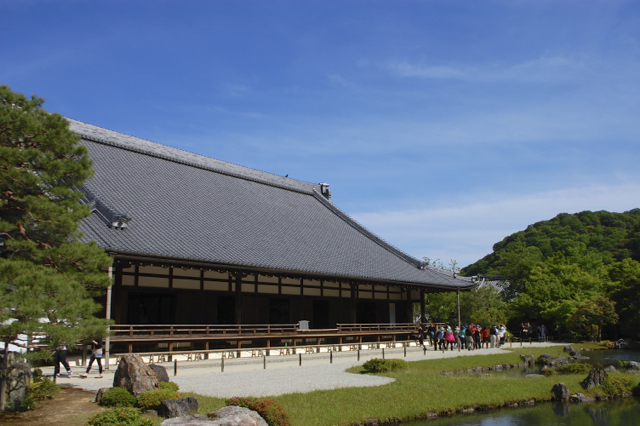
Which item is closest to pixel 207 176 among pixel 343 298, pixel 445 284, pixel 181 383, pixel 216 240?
pixel 216 240

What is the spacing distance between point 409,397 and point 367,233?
2200 centimetres

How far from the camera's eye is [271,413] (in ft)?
32.0

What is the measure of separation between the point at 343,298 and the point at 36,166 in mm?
21340

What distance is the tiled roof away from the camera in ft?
70.5

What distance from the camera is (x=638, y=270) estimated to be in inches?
1702

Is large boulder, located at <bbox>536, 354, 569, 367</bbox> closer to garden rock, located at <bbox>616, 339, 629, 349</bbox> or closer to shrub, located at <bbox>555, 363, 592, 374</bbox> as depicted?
shrub, located at <bbox>555, 363, 592, 374</bbox>

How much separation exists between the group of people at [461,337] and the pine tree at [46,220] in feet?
73.7

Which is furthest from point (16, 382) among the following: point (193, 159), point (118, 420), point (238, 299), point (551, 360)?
point (551, 360)

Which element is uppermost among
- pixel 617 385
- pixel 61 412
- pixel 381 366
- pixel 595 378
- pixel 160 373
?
pixel 160 373

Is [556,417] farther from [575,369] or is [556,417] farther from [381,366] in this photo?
[575,369]

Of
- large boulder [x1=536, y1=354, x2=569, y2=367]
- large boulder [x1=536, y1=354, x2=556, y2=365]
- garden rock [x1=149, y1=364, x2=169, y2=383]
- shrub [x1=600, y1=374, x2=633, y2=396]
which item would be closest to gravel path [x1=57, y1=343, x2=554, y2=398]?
garden rock [x1=149, y1=364, x2=169, y2=383]

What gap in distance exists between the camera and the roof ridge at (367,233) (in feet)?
111

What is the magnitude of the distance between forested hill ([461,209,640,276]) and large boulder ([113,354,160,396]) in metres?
69.3

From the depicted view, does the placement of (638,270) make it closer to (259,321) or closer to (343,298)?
(343,298)
